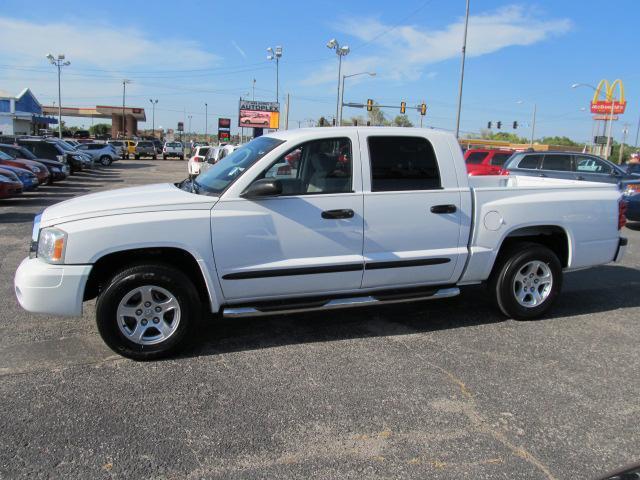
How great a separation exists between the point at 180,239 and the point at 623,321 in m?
4.54

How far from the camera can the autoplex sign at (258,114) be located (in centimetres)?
4619

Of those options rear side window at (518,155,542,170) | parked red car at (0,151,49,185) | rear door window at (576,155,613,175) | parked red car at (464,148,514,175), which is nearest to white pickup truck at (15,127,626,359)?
rear door window at (576,155,613,175)

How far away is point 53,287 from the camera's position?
3961 mm

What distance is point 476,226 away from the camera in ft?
16.4

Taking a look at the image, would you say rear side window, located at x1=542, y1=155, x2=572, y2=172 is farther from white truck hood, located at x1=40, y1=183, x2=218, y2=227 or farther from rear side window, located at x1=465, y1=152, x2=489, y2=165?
white truck hood, located at x1=40, y1=183, x2=218, y2=227

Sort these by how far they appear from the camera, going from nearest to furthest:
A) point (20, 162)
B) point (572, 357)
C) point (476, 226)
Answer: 1. point (572, 357)
2. point (476, 226)
3. point (20, 162)

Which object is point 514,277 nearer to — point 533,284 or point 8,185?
point 533,284

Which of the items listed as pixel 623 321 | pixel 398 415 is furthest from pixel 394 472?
pixel 623 321

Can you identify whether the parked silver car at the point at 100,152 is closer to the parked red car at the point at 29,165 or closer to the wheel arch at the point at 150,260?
the parked red car at the point at 29,165

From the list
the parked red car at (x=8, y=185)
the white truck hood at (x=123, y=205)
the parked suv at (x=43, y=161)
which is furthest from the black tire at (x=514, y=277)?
the parked suv at (x=43, y=161)

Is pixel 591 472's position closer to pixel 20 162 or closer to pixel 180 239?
pixel 180 239

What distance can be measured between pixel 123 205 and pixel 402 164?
2432 mm

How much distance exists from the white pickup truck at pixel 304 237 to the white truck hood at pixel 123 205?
0.04 feet

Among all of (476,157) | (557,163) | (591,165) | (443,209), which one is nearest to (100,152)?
(476,157)
